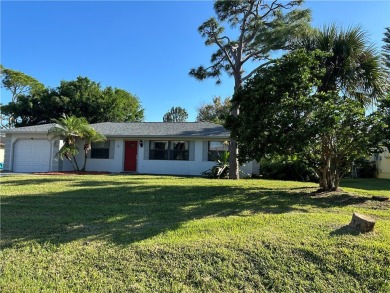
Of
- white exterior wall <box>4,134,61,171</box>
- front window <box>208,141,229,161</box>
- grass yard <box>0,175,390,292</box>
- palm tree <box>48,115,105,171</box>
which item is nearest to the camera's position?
grass yard <box>0,175,390,292</box>

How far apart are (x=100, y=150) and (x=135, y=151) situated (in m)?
2.33

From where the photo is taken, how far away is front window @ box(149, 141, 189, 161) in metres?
17.8

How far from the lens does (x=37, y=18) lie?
11.5 m

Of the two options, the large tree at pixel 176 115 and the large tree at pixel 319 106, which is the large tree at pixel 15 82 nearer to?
the large tree at pixel 176 115

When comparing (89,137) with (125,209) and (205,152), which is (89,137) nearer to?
(205,152)

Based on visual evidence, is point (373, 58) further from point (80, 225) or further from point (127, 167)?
point (127, 167)

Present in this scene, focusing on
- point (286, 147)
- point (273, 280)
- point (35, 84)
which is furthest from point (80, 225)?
point (35, 84)

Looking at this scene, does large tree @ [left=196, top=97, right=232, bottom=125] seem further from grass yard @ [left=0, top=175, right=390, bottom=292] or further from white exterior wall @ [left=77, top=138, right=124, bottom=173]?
grass yard @ [left=0, top=175, right=390, bottom=292]

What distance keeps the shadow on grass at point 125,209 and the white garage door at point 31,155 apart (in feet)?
34.2

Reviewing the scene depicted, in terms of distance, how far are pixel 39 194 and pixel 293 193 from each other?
7426 millimetres

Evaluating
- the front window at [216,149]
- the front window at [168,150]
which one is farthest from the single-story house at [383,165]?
the front window at [168,150]


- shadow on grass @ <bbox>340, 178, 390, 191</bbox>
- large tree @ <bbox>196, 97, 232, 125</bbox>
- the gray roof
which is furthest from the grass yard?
large tree @ <bbox>196, 97, 232, 125</bbox>

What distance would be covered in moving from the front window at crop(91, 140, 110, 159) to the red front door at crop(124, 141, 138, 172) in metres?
1.23

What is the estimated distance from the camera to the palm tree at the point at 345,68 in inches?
344
